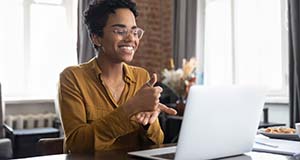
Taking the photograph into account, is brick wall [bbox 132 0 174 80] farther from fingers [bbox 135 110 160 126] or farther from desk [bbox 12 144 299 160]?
desk [bbox 12 144 299 160]

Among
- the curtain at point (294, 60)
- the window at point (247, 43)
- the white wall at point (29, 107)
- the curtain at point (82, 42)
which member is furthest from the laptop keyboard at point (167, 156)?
the white wall at point (29, 107)

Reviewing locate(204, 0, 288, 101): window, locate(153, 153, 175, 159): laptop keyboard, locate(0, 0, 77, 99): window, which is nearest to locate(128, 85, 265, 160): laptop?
locate(153, 153, 175, 159): laptop keyboard

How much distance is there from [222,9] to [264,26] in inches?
24.4

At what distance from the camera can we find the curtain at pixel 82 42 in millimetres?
4469

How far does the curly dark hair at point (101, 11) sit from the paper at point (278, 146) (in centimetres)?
70

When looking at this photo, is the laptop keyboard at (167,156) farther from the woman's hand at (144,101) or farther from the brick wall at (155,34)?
the brick wall at (155,34)

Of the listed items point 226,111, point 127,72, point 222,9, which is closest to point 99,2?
point 127,72

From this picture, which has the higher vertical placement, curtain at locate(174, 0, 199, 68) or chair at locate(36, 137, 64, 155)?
curtain at locate(174, 0, 199, 68)

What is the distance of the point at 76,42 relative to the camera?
4602 millimetres

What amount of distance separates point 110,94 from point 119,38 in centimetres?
21

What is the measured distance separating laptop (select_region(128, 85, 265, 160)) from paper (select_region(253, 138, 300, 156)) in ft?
0.26

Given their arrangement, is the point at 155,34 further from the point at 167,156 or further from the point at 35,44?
the point at 167,156

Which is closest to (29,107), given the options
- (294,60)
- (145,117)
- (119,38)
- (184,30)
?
(184,30)

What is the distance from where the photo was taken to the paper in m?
1.22
